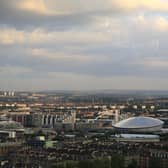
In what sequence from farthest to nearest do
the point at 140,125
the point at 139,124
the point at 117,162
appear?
the point at 139,124 → the point at 140,125 → the point at 117,162

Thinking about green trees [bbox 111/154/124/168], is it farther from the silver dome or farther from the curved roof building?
the silver dome

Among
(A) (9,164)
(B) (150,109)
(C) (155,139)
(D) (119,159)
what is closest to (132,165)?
(D) (119,159)

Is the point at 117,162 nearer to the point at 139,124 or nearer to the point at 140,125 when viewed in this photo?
the point at 140,125

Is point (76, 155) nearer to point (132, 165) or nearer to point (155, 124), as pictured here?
point (132, 165)

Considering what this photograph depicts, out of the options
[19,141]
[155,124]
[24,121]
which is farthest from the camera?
[24,121]

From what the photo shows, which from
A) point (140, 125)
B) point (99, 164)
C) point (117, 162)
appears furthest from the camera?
point (140, 125)

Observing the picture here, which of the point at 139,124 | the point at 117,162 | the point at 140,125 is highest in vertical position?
the point at 139,124

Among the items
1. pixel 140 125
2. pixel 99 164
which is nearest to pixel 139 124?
pixel 140 125

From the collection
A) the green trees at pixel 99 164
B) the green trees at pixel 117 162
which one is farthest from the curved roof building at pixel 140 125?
the green trees at pixel 99 164

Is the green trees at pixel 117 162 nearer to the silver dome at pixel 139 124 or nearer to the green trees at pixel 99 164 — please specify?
the green trees at pixel 99 164
